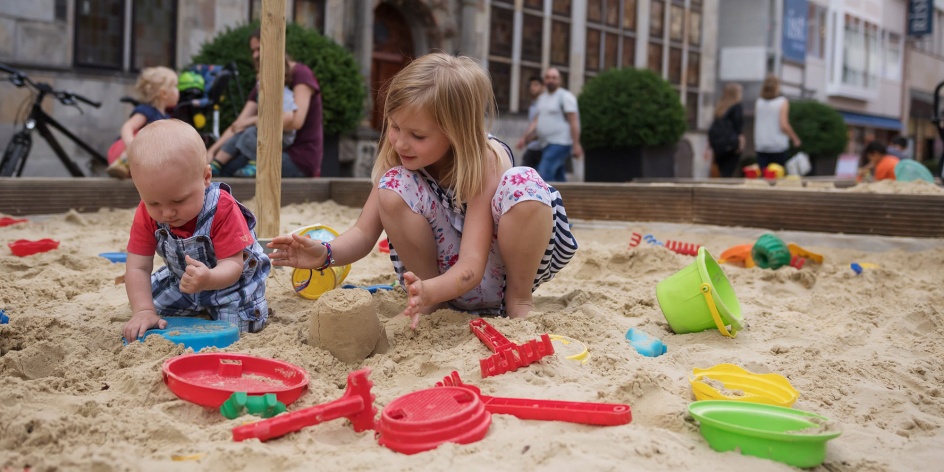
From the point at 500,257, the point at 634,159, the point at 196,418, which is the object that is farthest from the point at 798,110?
the point at 196,418

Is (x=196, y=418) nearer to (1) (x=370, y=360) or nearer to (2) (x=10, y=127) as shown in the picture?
(1) (x=370, y=360)

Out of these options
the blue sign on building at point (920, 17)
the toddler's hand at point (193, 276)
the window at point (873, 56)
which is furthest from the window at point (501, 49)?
the blue sign on building at point (920, 17)

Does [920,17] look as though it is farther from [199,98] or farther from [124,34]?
[199,98]

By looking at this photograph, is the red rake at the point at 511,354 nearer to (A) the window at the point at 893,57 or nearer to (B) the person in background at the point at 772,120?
(B) the person in background at the point at 772,120

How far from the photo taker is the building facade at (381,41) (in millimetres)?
7355

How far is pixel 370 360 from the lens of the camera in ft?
6.76

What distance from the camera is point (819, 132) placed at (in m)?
15.4

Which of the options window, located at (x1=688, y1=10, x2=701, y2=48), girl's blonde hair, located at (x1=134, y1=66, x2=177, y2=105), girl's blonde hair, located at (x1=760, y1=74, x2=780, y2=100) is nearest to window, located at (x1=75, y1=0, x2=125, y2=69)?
girl's blonde hair, located at (x1=134, y1=66, x2=177, y2=105)

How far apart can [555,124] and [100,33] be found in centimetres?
435

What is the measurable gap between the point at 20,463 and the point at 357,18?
9.47 metres

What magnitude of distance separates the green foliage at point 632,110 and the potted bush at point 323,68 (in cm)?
369

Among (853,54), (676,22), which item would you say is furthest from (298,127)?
(853,54)

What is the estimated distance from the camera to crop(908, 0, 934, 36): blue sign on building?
2512 cm

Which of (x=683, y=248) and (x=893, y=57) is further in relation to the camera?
(x=893, y=57)
